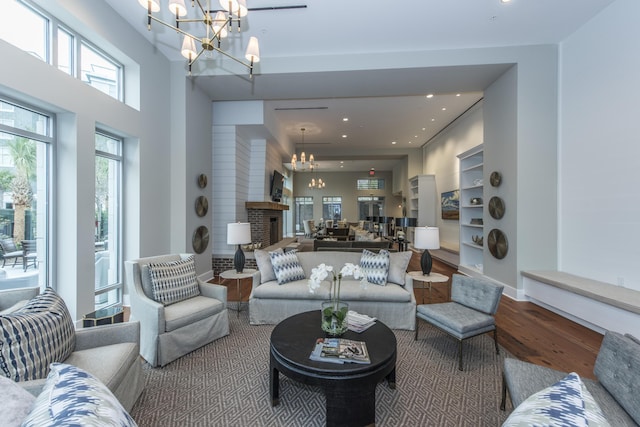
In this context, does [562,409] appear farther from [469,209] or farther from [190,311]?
[469,209]

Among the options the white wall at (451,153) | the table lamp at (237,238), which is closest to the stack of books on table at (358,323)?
the table lamp at (237,238)

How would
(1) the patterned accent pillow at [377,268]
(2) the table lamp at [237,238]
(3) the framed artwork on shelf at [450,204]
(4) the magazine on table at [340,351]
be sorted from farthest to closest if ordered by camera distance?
(3) the framed artwork on shelf at [450,204]
(2) the table lamp at [237,238]
(1) the patterned accent pillow at [377,268]
(4) the magazine on table at [340,351]

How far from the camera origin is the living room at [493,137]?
10.1 feet

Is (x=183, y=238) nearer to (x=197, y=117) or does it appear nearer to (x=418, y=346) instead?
(x=197, y=117)

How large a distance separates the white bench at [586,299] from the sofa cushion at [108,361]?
439cm

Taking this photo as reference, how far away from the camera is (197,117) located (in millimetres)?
5109

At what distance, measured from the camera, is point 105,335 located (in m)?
1.96

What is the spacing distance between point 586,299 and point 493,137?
2.78 metres

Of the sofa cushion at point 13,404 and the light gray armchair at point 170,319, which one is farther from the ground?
the sofa cushion at point 13,404

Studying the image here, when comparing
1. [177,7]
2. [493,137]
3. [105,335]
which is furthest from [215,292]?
[493,137]

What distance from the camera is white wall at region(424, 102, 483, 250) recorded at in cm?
636

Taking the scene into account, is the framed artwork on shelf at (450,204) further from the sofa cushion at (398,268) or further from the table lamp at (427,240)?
the sofa cushion at (398,268)

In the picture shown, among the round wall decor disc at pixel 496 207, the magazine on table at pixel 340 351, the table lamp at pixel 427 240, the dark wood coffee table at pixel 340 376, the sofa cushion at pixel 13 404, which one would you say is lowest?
the dark wood coffee table at pixel 340 376

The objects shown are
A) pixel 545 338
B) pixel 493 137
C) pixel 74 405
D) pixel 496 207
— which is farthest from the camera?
pixel 493 137
